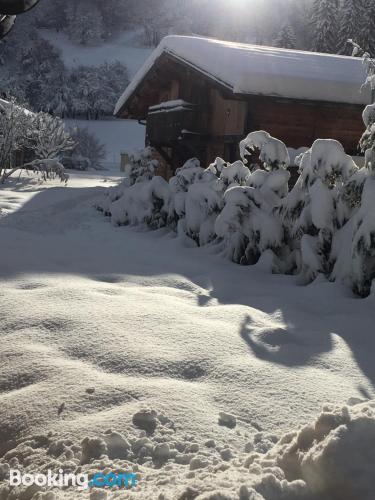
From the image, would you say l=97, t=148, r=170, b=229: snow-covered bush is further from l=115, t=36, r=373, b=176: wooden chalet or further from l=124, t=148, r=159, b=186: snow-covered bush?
l=115, t=36, r=373, b=176: wooden chalet

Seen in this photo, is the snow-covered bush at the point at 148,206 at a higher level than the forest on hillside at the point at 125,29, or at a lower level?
lower

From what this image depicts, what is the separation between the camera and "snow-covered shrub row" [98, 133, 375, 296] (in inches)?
158

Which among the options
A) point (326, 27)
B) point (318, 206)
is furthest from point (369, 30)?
point (318, 206)

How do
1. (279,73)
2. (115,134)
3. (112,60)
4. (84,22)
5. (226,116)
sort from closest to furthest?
(279,73) < (226,116) < (115,134) < (112,60) < (84,22)

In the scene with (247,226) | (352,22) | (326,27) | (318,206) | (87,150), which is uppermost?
(352,22)

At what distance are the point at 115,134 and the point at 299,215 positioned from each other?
4787 cm

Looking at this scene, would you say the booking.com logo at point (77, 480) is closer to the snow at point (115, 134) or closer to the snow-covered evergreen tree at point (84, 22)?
the snow at point (115, 134)

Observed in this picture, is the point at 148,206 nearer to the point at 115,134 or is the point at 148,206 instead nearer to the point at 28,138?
the point at 28,138

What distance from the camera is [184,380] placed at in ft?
6.99

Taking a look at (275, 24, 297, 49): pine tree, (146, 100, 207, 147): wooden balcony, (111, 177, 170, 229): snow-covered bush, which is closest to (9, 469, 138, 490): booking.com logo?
(111, 177, 170, 229): snow-covered bush

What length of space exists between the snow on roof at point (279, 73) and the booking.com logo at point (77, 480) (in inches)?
365

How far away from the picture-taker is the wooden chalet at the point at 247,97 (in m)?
10.4

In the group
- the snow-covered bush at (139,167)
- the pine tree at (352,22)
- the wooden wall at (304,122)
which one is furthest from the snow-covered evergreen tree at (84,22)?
the snow-covered bush at (139,167)

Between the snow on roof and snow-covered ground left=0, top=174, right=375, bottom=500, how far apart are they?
22.6 ft
